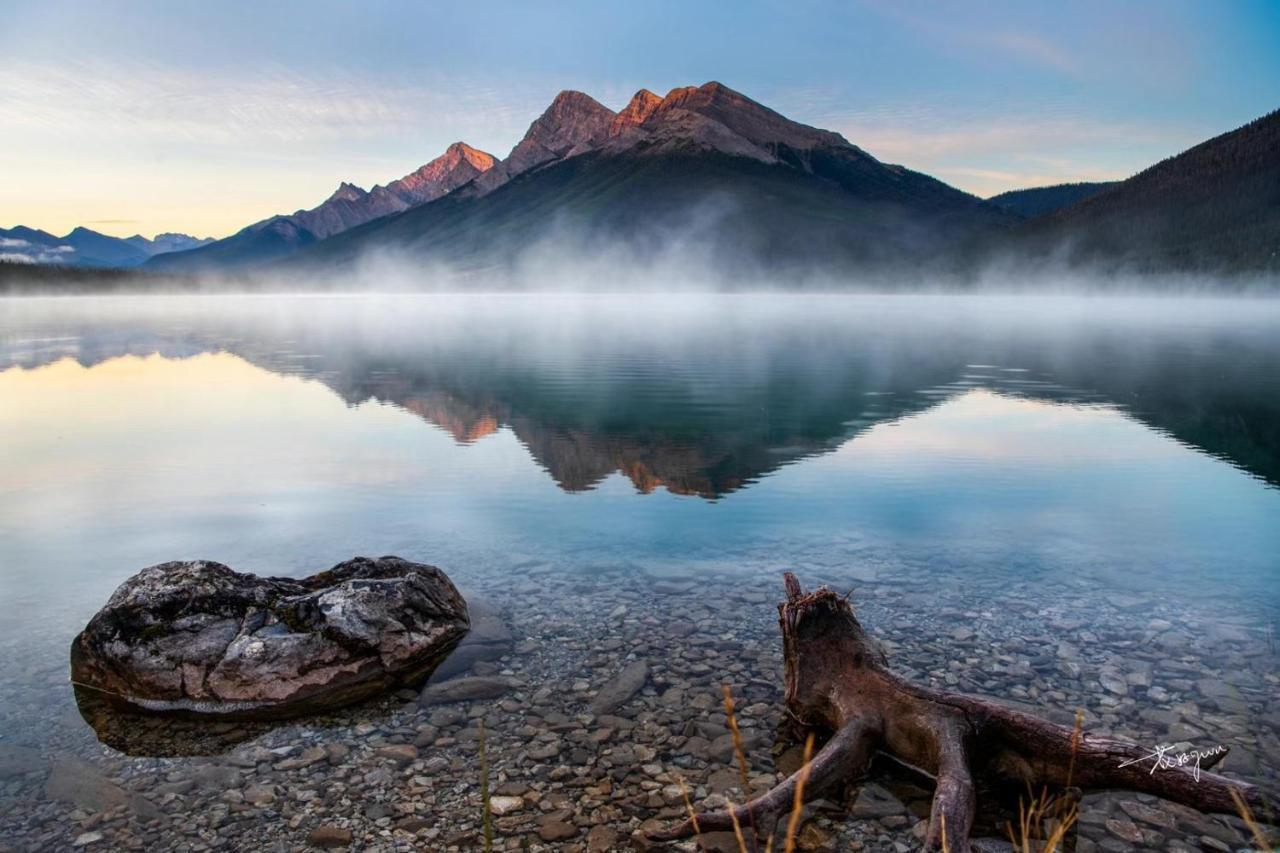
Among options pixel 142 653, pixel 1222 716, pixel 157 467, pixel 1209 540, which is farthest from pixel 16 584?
pixel 1209 540

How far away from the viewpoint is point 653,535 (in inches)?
675

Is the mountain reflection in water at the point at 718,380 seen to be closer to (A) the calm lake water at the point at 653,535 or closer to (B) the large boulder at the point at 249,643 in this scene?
(A) the calm lake water at the point at 653,535

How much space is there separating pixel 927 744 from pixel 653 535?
9380mm

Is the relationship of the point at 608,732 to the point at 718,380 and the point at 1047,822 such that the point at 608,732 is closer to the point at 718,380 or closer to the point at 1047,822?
the point at 1047,822

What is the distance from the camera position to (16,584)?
46.6 ft

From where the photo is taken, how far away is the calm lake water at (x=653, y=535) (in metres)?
8.66

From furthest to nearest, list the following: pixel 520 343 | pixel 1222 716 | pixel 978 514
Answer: pixel 520 343
pixel 978 514
pixel 1222 716

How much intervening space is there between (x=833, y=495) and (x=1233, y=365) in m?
47.7

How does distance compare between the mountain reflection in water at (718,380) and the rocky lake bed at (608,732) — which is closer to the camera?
the rocky lake bed at (608,732)

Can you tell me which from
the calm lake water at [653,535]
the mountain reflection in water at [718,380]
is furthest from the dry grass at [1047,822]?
the mountain reflection in water at [718,380]

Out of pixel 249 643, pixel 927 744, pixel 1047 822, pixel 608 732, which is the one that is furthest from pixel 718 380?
pixel 1047 822

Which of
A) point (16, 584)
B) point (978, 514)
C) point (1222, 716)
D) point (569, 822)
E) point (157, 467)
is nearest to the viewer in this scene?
point (569, 822)

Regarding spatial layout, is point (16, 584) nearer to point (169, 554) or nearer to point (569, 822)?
point (169, 554)

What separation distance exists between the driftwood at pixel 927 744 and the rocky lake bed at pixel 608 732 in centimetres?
31
